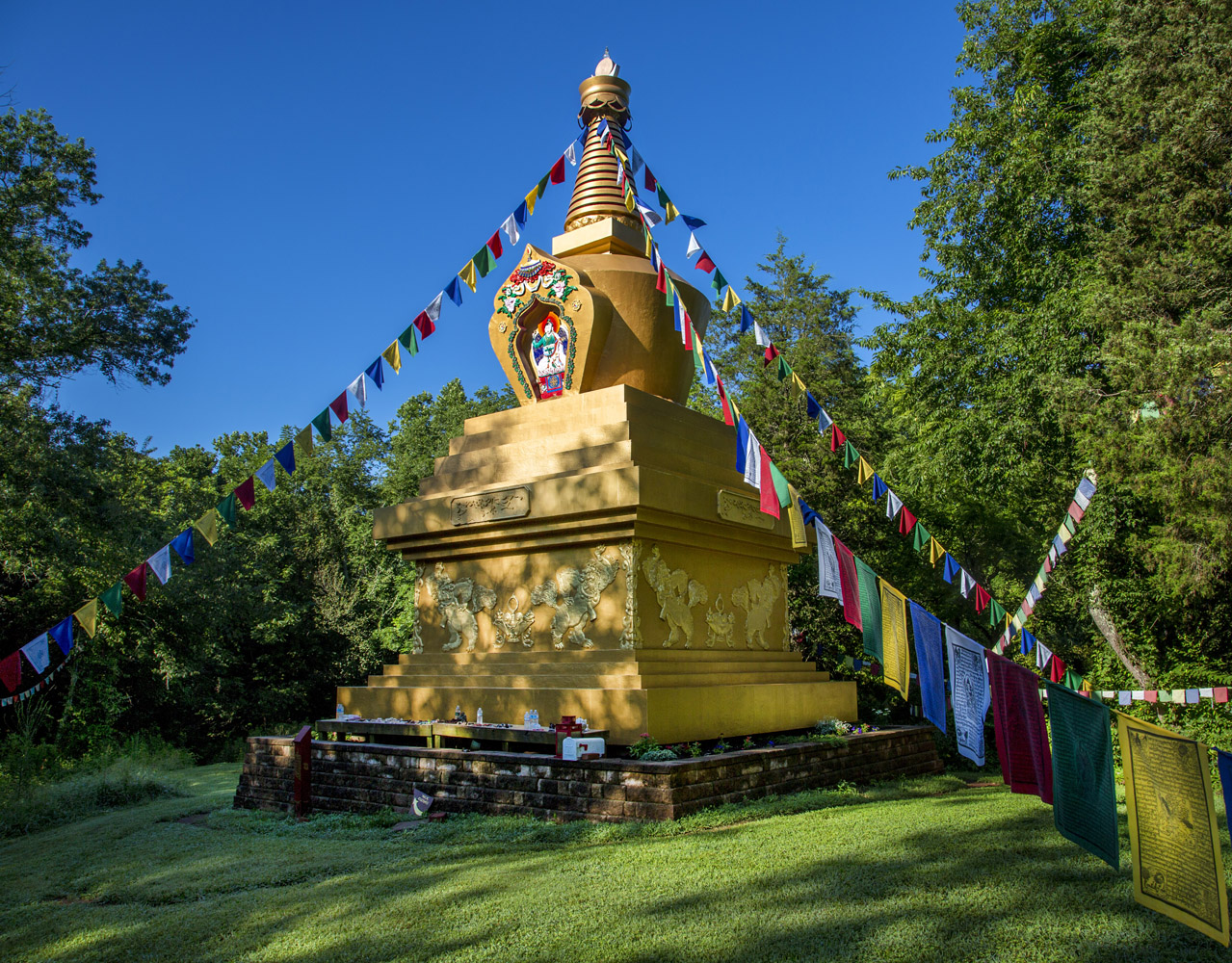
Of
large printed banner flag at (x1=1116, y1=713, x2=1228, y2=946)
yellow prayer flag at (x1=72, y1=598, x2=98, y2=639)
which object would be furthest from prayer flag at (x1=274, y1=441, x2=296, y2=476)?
large printed banner flag at (x1=1116, y1=713, x2=1228, y2=946)

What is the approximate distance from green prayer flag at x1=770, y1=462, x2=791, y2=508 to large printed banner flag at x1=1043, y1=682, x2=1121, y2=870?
3.33 meters

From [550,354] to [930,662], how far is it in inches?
289

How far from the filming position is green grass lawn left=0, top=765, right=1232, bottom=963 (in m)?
4.75

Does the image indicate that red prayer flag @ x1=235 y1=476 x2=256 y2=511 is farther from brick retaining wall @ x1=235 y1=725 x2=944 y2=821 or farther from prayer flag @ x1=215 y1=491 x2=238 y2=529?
brick retaining wall @ x1=235 y1=725 x2=944 y2=821

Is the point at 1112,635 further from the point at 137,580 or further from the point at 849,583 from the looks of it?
the point at 137,580

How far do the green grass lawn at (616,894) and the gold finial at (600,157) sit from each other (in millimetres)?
9246

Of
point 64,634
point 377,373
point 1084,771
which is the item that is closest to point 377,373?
point 377,373

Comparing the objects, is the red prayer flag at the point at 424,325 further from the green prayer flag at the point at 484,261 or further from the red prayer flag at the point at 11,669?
the red prayer flag at the point at 11,669

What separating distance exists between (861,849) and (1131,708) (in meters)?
11.0

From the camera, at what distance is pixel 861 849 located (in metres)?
6.73

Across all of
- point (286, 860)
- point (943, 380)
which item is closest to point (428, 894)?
point (286, 860)

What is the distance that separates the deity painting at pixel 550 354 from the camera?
12.8 metres

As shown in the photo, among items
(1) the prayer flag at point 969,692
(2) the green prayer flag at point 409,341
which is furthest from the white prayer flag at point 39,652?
(1) the prayer flag at point 969,692

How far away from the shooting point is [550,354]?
42.3 feet
